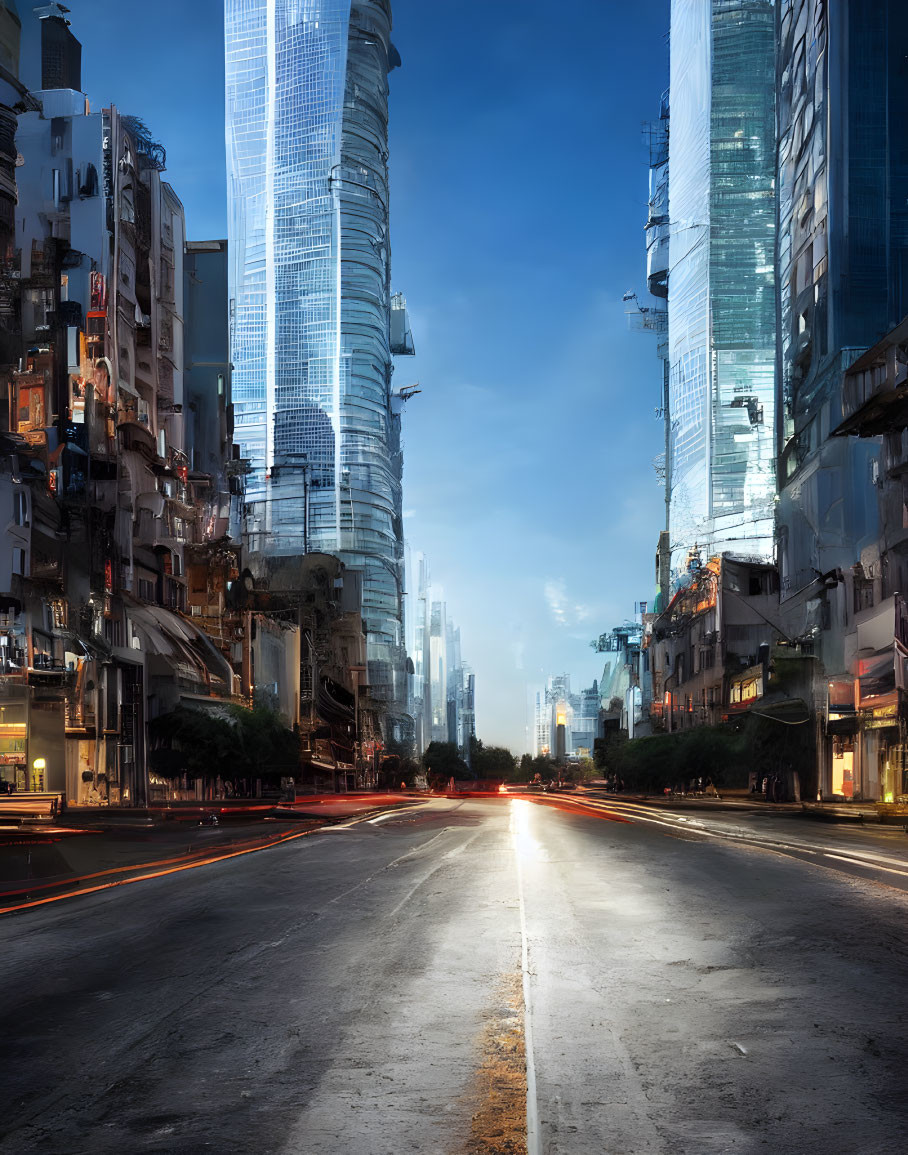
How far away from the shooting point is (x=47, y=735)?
54062mm

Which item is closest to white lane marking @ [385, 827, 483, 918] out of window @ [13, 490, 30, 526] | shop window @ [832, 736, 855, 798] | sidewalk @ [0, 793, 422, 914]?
sidewalk @ [0, 793, 422, 914]

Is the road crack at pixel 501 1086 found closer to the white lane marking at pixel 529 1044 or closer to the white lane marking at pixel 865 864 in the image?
the white lane marking at pixel 529 1044

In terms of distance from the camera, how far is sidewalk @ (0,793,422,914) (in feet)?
67.9

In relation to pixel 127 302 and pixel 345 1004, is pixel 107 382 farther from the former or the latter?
pixel 345 1004

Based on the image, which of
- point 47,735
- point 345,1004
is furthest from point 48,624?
point 345,1004

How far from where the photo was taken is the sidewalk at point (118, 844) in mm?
20688

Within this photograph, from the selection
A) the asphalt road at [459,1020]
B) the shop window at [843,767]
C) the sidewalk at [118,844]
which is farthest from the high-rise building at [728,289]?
the asphalt road at [459,1020]

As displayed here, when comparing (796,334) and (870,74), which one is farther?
(796,334)

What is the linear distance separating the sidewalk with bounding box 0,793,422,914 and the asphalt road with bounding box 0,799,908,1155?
2.05 meters

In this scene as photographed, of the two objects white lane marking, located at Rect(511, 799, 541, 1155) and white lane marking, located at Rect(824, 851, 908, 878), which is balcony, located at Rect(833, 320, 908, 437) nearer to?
white lane marking, located at Rect(824, 851, 908, 878)

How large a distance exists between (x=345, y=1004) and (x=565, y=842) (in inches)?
839

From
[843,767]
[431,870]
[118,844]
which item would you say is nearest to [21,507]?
[118,844]

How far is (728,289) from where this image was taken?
18400cm

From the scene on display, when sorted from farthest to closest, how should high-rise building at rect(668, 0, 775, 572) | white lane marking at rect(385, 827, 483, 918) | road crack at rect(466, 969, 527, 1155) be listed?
high-rise building at rect(668, 0, 775, 572), white lane marking at rect(385, 827, 483, 918), road crack at rect(466, 969, 527, 1155)
